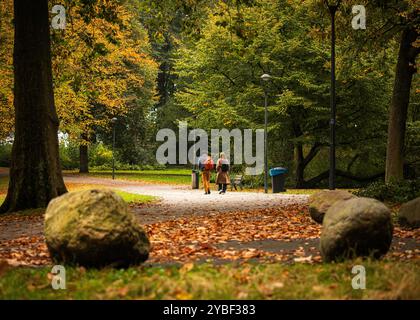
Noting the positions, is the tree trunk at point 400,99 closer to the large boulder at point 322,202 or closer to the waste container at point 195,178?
the large boulder at point 322,202

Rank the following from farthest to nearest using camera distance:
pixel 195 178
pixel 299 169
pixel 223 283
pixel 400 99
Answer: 1. pixel 299 169
2. pixel 195 178
3. pixel 400 99
4. pixel 223 283

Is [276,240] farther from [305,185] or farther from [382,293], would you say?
[305,185]

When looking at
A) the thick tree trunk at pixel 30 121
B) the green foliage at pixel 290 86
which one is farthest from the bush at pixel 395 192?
the thick tree trunk at pixel 30 121

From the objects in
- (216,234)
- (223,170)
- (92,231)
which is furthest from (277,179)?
(92,231)

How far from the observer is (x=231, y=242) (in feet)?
31.0

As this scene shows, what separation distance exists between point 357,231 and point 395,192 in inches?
401

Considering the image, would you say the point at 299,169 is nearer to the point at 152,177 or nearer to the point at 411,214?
the point at 152,177

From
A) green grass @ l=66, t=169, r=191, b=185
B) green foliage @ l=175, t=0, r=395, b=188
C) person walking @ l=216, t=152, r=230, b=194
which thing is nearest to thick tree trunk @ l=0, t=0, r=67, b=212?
person walking @ l=216, t=152, r=230, b=194

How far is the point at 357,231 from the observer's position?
22.1ft

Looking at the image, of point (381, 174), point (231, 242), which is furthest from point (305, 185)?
point (231, 242)

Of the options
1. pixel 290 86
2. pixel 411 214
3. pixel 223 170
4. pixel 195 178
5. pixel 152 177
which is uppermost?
pixel 290 86

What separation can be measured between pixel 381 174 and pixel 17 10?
925 inches

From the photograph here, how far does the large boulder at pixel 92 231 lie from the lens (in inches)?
252

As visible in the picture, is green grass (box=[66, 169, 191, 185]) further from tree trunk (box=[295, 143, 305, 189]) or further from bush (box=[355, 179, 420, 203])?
bush (box=[355, 179, 420, 203])
